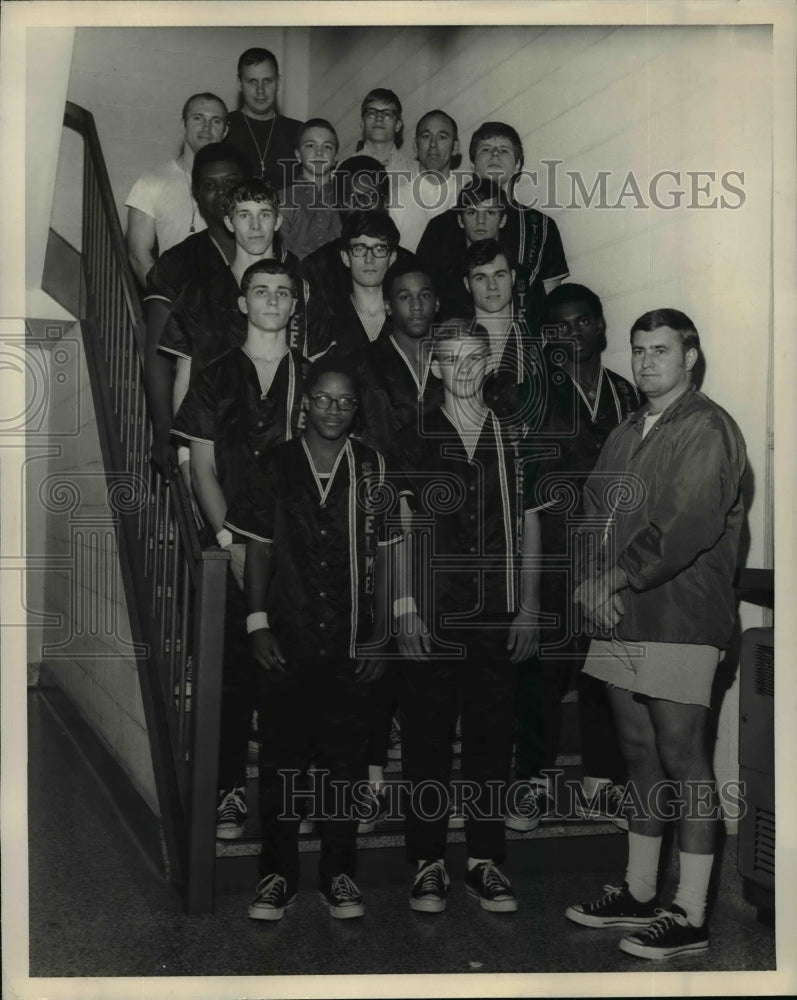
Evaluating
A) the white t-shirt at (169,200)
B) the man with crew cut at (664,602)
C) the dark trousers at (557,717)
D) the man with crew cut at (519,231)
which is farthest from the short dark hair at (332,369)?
the dark trousers at (557,717)

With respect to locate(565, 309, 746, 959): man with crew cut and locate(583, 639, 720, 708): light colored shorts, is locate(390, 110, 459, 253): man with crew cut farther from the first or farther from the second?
locate(583, 639, 720, 708): light colored shorts

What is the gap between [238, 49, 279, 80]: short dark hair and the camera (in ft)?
10.5

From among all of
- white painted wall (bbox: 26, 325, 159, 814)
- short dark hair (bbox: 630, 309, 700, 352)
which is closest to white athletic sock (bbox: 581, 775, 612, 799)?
short dark hair (bbox: 630, 309, 700, 352)

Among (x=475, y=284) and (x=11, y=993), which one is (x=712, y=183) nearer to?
(x=475, y=284)

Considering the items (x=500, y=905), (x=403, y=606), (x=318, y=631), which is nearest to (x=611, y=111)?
(x=403, y=606)

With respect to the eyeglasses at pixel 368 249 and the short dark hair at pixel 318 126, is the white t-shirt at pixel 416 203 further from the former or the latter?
the short dark hair at pixel 318 126

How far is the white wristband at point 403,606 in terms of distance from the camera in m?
3.13

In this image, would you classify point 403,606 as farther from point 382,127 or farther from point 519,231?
point 382,127

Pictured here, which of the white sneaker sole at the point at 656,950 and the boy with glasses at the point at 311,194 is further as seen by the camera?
the boy with glasses at the point at 311,194

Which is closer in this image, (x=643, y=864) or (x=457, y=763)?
(x=643, y=864)

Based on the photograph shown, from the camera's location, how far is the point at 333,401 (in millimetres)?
3172

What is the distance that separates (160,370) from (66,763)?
1232 millimetres

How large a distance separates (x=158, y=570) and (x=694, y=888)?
6.19ft

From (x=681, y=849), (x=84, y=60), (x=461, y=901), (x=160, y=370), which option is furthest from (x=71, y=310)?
(x=681, y=849)
